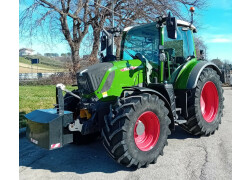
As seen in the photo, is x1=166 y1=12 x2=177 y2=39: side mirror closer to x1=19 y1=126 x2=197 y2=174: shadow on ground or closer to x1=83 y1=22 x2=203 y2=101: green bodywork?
x1=83 y1=22 x2=203 y2=101: green bodywork

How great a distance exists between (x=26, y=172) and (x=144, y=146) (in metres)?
1.87

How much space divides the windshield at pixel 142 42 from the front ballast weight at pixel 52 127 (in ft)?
6.45

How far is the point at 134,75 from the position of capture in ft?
14.0

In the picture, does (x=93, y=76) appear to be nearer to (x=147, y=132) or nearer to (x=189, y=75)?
(x=147, y=132)

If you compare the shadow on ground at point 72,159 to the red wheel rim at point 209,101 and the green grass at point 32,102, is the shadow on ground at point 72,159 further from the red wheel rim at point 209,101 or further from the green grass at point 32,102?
the red wheel rim at point 209,101

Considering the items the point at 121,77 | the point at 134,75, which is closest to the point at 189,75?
the point at 134,75

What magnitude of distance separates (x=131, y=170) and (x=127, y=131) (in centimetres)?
66

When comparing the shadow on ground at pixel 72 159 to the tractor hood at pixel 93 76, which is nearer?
the shadow on ground at pixel 72 159

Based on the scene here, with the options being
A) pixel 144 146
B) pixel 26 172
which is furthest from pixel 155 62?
pixel 26 172

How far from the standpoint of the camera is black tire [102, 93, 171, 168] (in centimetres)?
325

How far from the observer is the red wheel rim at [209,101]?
17.2ft

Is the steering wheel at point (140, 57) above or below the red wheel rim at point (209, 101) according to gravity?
above

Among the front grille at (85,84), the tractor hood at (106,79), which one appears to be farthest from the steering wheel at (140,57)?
the front grille at (85,84)

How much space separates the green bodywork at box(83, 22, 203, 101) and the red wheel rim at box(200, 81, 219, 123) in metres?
0.73
